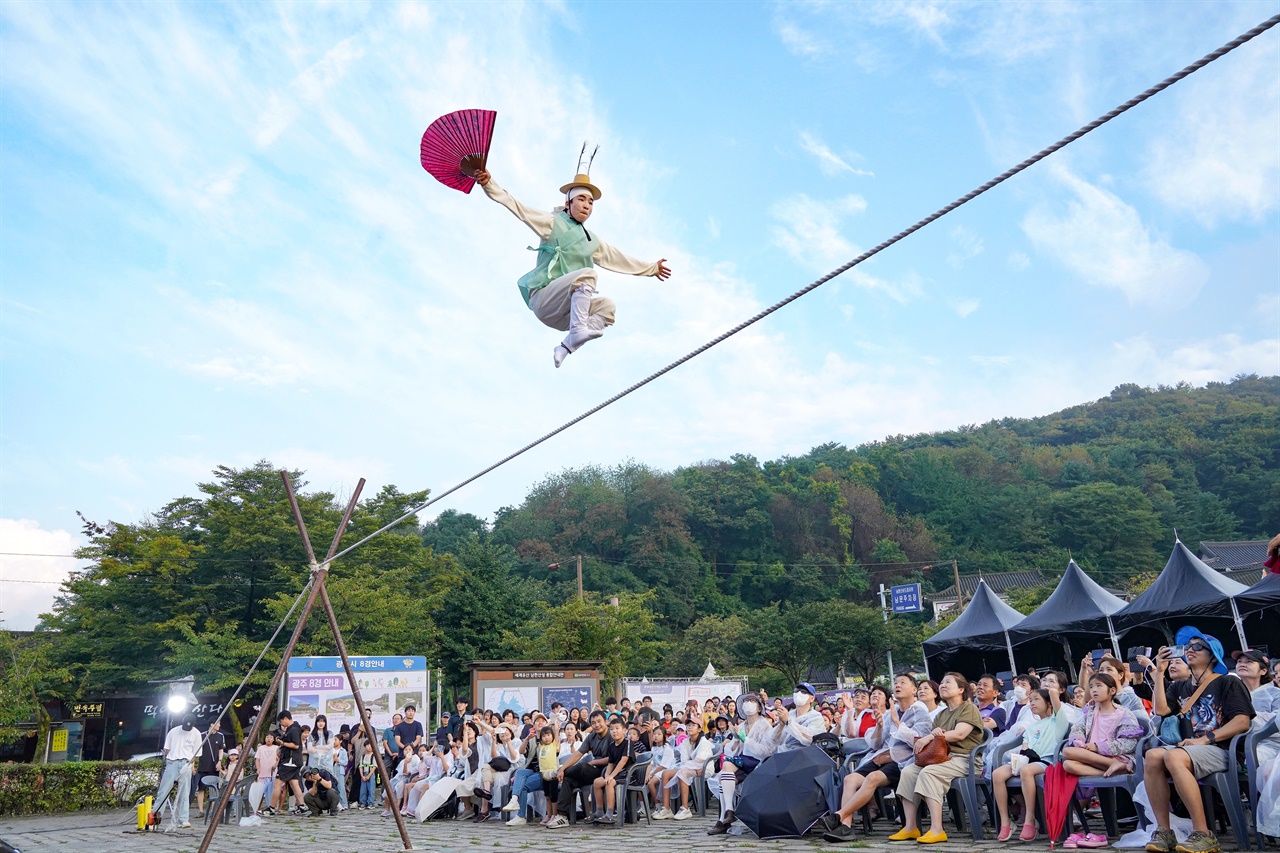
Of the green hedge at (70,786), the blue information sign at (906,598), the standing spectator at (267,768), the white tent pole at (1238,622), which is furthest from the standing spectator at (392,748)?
the blue information sign at (906,598)

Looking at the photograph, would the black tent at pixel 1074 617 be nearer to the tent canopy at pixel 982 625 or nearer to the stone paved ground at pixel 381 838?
the tent canopy at pixel 982 625

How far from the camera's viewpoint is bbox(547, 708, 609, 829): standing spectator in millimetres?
9438

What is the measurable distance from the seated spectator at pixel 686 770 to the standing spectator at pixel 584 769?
2.50 ft

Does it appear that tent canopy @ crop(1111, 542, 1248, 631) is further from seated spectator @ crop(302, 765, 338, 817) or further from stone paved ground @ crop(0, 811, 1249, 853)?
seated spectator @ crop(302, 765, 338, 817)

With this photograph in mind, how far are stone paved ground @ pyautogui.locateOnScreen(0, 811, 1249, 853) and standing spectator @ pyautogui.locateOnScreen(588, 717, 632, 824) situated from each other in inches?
14.2

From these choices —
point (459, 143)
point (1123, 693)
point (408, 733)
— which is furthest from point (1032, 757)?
point (408, 733)

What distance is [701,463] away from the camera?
71.8m

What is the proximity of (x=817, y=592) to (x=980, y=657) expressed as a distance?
125ft

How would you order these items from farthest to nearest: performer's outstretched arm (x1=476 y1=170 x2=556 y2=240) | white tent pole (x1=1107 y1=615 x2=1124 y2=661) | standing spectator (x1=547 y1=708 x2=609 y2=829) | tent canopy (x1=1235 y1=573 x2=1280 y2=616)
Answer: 1. white tent pole (x1=1107 y1=615 x2=1124 y2=661)
2. tent canopy (x1=1235 y1=573 x2=1280 y2=616)
3. standing spectator (x1=547 y1=708 x2=609 y2=829)
4. performer's outstretched arm (x1=476 y1=170 x2=556 y2=240)

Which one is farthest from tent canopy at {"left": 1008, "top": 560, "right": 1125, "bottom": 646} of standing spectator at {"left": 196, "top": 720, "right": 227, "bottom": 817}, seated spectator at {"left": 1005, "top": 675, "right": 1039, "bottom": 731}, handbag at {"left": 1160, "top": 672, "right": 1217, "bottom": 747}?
standing spectator at {"left": 196, "top": 720, "right": 227, "bottom": 817}

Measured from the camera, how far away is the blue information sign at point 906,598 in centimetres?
3431

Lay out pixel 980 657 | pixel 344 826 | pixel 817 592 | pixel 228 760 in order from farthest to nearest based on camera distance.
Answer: pixel 817 592
pixel 980 657
pixel 228 760
pixel 344 826

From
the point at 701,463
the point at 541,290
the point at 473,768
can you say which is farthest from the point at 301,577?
the point at 701,463

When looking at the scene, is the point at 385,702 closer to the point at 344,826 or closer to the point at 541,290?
the point at 344,826
